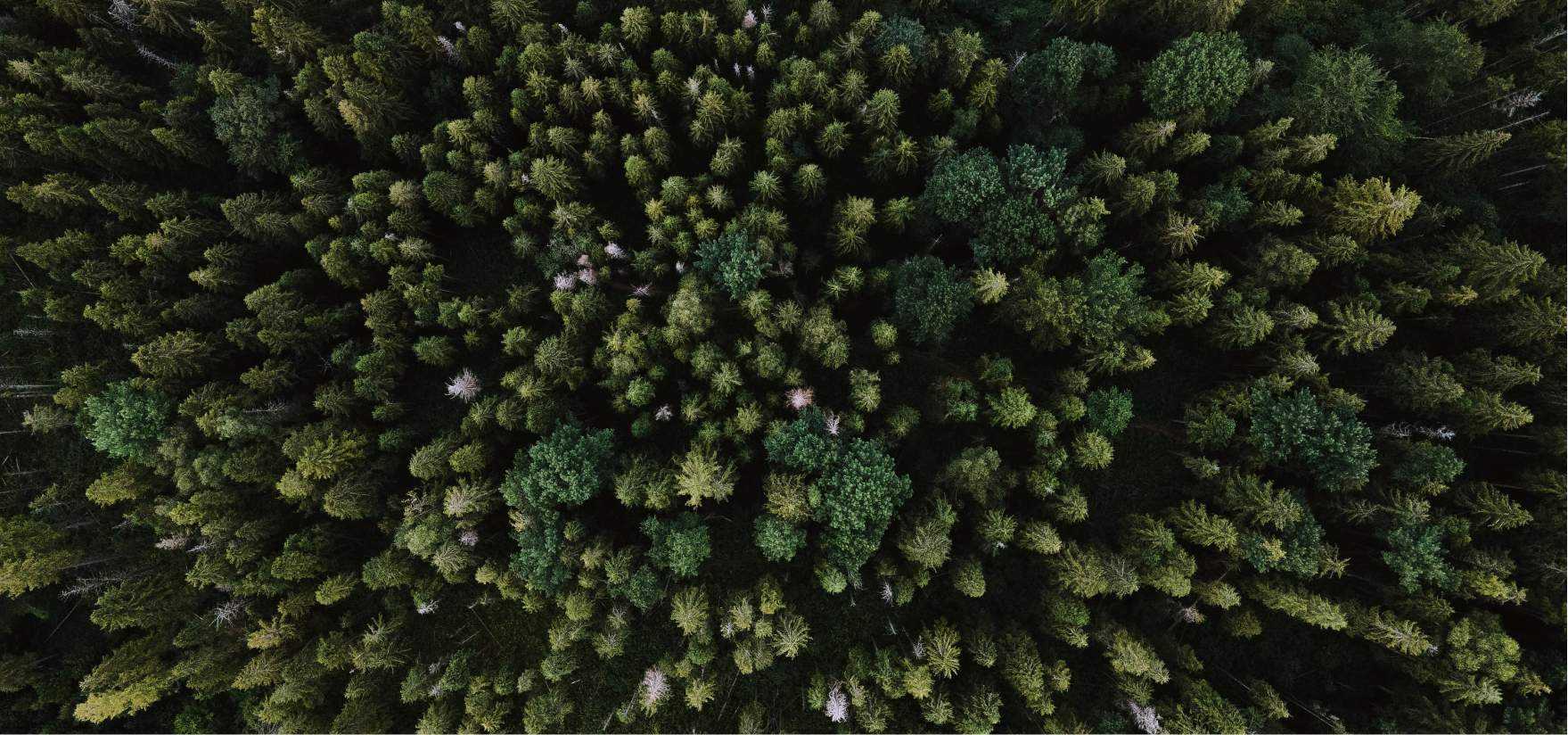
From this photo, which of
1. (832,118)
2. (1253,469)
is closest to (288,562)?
(832,118)

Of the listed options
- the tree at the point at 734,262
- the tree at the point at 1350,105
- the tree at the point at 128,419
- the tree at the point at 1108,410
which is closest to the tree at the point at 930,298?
the tree at the point at 734,262

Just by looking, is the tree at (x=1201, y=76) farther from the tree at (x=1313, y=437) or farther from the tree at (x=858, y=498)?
the tree at (x=858, y=498)

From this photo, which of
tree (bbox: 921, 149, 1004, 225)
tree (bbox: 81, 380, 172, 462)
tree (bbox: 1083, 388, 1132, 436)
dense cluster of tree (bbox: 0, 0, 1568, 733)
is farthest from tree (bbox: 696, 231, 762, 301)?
tree (bbox: 81, 380, 172, 462)

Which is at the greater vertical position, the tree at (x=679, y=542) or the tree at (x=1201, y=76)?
the tree at (x=1201, y=76)

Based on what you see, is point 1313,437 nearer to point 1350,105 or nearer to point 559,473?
point 1350,105

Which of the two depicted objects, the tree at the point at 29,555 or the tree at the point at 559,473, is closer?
the tree at the point at 559,473

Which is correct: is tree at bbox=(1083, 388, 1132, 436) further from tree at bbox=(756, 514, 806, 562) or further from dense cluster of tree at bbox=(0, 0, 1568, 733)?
tree at bbox=(756, 514, 806, 562)
